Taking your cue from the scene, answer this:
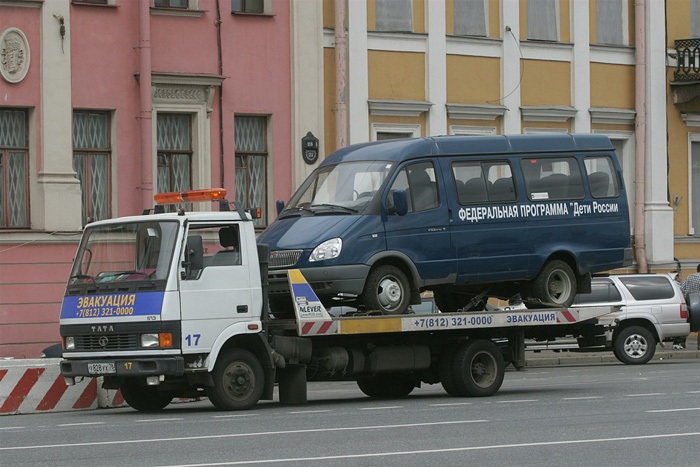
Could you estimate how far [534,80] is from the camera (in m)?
31.4

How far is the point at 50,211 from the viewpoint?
24547 millimetres

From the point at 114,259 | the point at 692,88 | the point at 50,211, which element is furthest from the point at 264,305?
the point at 692,88

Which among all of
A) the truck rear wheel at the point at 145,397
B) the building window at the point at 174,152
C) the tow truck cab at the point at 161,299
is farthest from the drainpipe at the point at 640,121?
the tow truck cab at the point at 161,299

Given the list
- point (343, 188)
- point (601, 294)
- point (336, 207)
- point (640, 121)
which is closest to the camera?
point (336, 207)

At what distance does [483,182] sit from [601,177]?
197 centimetres

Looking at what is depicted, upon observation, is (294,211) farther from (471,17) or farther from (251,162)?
(471,17)

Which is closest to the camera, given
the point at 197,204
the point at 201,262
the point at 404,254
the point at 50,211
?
the point at 201,262

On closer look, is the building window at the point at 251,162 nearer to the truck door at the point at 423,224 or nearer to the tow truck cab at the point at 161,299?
the truck door at the point at 423,224

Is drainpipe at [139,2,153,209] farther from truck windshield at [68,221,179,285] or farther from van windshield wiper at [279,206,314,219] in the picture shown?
truck windshield at [68,221,179,285]

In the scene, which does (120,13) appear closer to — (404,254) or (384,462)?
(404,254)

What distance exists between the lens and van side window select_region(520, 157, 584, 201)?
1803cm

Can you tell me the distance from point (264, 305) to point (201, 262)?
990mm

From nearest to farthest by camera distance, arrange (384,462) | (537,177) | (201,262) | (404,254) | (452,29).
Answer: (384,462) → (201,262) → (404,254) → (537,177) → (452,29)

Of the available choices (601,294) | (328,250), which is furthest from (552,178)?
(601,294)
